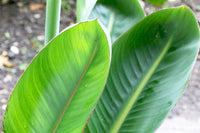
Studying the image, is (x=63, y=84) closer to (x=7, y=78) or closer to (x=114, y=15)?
(x=114, y=15)

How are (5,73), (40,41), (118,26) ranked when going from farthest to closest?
(40,41) → (5,73) → (118,26)

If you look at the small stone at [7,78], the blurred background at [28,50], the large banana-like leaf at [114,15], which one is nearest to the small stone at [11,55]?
the blurred background at [28,50]

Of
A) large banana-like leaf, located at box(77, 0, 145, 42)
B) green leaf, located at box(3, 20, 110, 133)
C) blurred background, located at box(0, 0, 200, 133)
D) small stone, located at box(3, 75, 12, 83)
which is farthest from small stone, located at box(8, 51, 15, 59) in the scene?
green leaf, located at box(3, 20, 110, 133)

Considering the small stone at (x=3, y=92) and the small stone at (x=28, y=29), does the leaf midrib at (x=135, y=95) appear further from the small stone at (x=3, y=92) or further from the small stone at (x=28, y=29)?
the small stone at (x=28, y=29)

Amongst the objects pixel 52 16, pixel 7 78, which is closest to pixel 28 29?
pixel 7 78

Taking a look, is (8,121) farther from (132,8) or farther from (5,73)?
(5,73)

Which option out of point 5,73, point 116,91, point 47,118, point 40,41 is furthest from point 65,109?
point 40,41
